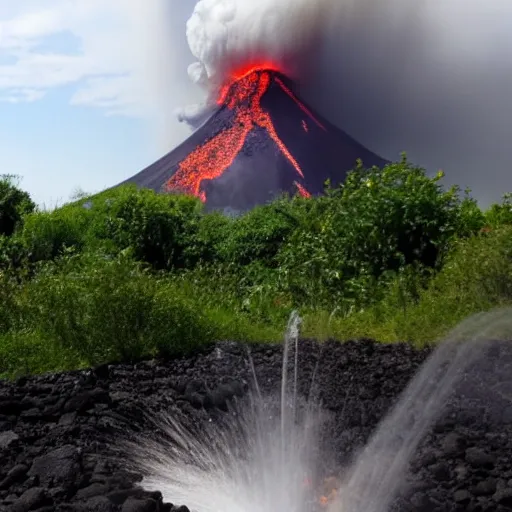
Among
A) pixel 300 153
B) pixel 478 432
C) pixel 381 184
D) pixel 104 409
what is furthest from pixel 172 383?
pixel 300 153

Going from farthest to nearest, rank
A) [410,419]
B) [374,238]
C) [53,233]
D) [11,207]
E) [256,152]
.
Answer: [256,152]
[11,207]
[53,233]
[374,238]
[410,419]

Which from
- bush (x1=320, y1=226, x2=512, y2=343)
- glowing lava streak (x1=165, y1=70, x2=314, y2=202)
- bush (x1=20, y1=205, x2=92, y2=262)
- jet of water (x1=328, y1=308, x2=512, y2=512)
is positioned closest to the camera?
jet of water (x1=328, y1=308, x2=512, y2=512)

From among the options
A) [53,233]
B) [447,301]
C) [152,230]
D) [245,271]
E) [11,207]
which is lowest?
[447,301]

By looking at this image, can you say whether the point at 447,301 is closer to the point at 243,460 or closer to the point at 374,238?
the point at 374,238

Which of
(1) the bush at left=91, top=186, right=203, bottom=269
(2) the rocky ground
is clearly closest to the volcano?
(1) the bush at left=91, top=186, right=203, bottom=269

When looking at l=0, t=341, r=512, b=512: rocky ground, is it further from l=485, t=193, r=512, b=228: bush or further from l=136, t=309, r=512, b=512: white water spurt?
l=485, t=193, r=512, b=228: bush

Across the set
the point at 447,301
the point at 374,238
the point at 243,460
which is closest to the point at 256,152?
the point at 374,238
